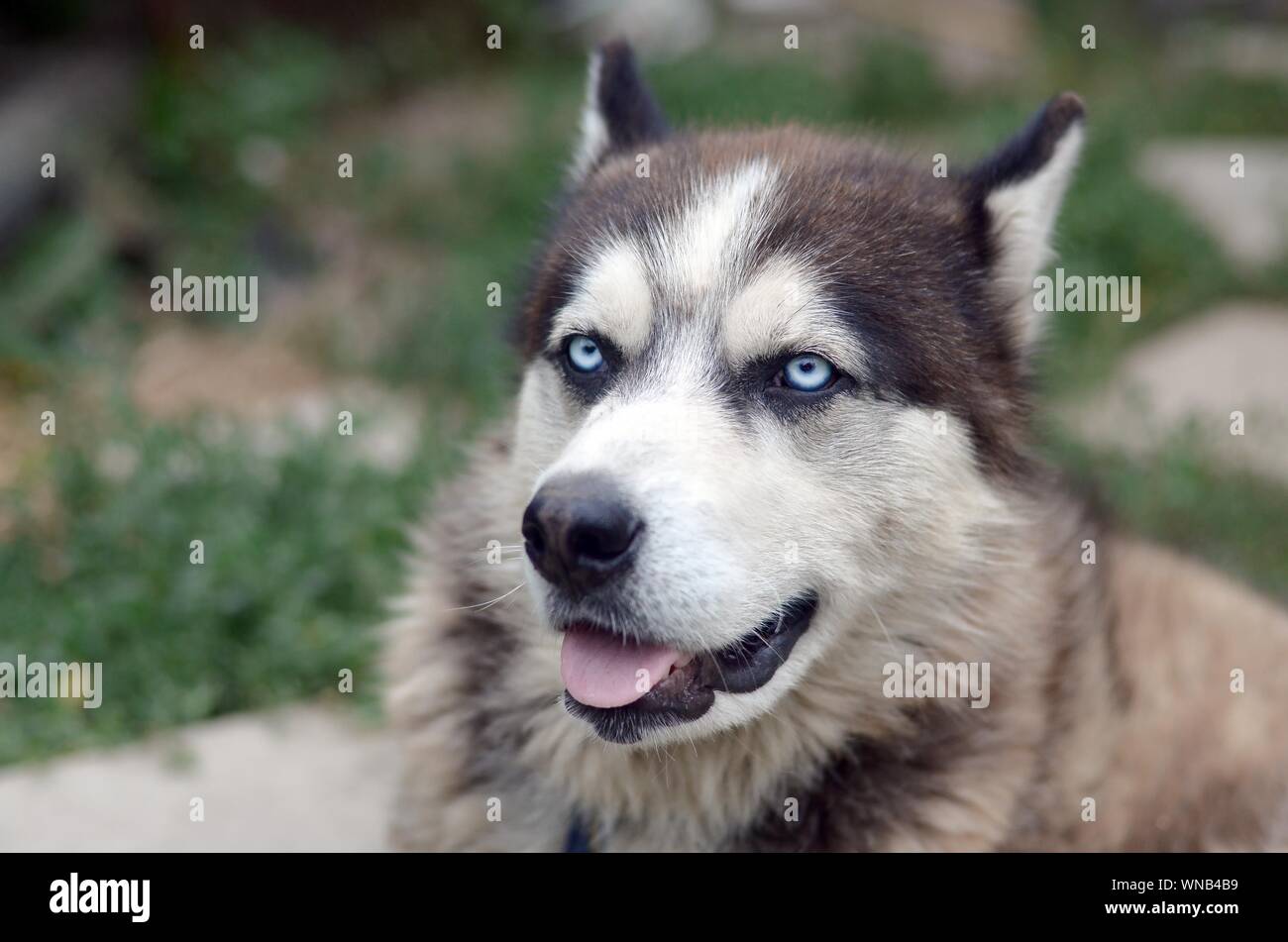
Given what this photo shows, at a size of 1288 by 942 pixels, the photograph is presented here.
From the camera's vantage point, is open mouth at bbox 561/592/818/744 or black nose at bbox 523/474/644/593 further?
open mouth at bbox 561/592/818/744

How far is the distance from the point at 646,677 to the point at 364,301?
5.29 m

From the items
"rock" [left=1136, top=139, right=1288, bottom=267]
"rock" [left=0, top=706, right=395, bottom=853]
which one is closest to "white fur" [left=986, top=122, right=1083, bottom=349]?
"rock" [left=0, top=706, right=395, bottom=853]

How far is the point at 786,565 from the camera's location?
9.84 feet

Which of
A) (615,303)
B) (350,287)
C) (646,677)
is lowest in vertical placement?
(646,677)

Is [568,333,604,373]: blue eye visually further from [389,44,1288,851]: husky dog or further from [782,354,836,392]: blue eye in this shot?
[782,354,836,392]: blue eye

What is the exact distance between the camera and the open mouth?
2930mm

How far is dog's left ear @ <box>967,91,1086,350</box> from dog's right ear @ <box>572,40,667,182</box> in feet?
3.04

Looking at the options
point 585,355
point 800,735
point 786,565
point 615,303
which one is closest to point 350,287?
point 585,355

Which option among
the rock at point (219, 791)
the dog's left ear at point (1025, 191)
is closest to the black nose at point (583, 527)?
the dog's left ear at point (1025, 191)

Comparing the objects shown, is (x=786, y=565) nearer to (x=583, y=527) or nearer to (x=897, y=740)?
(x=583, y=527)

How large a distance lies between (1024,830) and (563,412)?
5.02 feet

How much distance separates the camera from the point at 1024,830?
342 centimetres

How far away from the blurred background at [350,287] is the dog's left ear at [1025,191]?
30 centimetres
